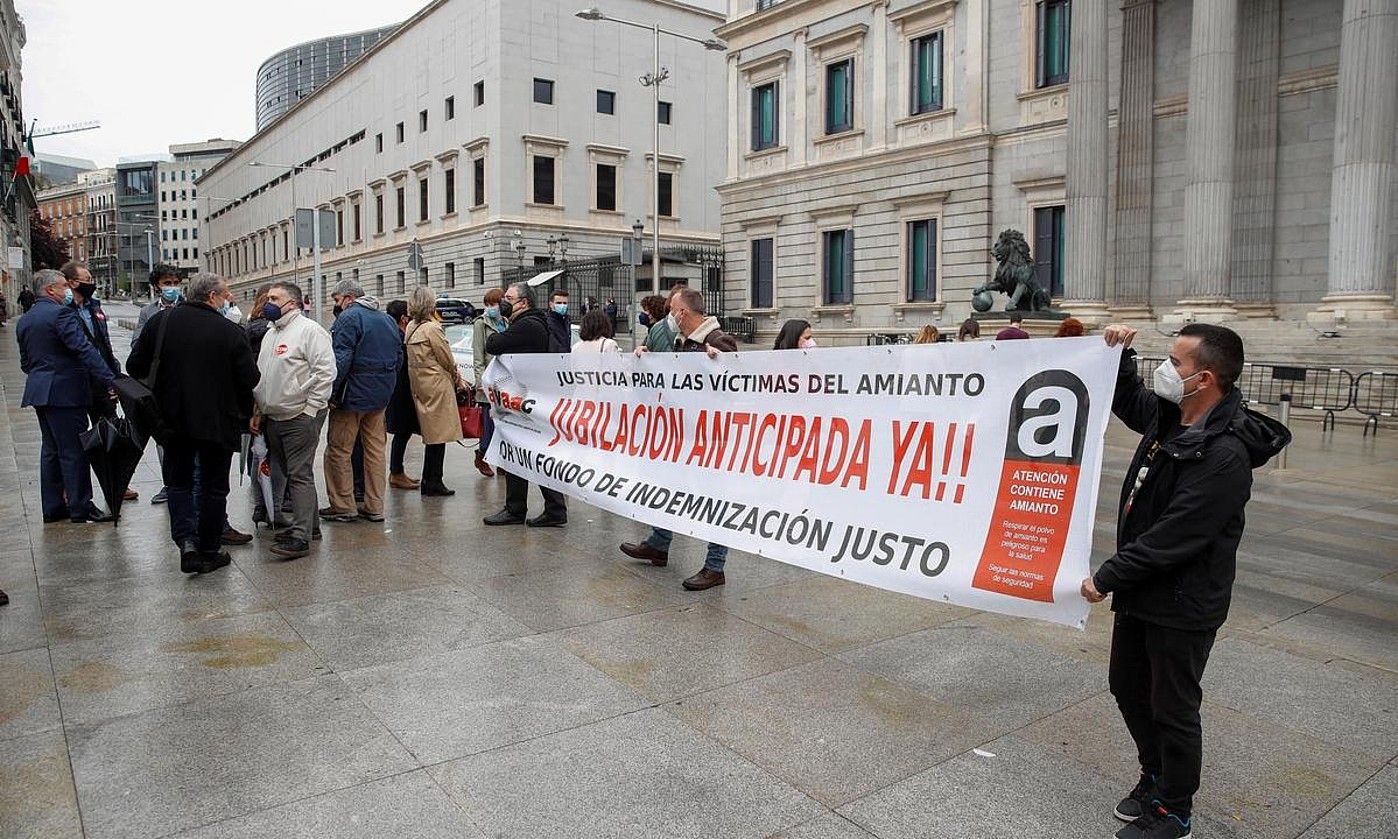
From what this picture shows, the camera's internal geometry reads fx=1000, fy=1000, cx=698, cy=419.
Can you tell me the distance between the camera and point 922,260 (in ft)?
109

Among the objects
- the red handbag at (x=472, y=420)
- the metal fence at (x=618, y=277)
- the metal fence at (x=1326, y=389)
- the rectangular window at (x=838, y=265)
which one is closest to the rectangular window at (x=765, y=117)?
the rectangular window at (x=838, y=265)

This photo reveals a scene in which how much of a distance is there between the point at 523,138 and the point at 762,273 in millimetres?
20822

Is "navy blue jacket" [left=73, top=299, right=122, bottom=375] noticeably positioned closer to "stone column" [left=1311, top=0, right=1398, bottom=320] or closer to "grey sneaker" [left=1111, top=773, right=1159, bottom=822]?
"grey sneaker" [left=1111, top=773, right=1159, bottom=822]

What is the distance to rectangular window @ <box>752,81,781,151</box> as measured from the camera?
38281mm

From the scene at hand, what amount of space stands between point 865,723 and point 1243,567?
428cm

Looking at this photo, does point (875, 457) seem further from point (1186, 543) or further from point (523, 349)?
point (523, 349)

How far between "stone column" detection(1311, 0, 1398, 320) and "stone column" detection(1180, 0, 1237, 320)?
236 cm

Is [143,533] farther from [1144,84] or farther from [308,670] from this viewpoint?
[1144,84]

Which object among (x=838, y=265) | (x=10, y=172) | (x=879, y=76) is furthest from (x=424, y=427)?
(x=10, y=172)

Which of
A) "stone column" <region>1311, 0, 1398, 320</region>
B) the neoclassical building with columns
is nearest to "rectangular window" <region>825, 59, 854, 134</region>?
the neoclassical building with columns

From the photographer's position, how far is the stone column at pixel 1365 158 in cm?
2016

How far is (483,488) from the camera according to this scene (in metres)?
10.0

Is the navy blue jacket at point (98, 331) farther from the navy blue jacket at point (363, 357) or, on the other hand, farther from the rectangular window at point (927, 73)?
the rectangular window at point (927, 73)

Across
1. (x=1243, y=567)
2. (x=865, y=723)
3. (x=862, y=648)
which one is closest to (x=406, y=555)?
(x=862, y=648)
